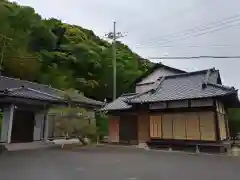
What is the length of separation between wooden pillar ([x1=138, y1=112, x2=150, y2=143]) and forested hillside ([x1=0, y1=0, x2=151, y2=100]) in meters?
14.4

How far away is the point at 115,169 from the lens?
902 cm

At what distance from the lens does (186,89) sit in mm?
17219

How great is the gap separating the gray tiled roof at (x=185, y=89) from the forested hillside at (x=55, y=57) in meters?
13.0

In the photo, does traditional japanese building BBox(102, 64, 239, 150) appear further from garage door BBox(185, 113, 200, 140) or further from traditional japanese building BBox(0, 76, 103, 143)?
traditional japanese building BBox(0, 76, 103, 143)

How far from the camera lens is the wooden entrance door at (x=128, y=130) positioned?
62.9 ft

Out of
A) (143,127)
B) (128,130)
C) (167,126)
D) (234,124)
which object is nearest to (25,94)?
(128,130)

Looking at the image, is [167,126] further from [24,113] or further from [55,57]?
[55,57]

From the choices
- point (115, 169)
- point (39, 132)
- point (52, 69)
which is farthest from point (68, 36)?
point (115, 169)

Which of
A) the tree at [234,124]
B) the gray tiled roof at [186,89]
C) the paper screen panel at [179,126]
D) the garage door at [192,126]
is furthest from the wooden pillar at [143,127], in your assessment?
the tree at [234,124]

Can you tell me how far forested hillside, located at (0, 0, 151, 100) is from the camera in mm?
28731

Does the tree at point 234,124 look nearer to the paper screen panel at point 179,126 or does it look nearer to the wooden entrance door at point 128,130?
the paper screen panel at point 179,126

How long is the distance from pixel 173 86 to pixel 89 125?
625 centimetres

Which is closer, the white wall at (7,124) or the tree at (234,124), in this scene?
the white wall at (7,124)

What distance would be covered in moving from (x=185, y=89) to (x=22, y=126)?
36.5 feet
